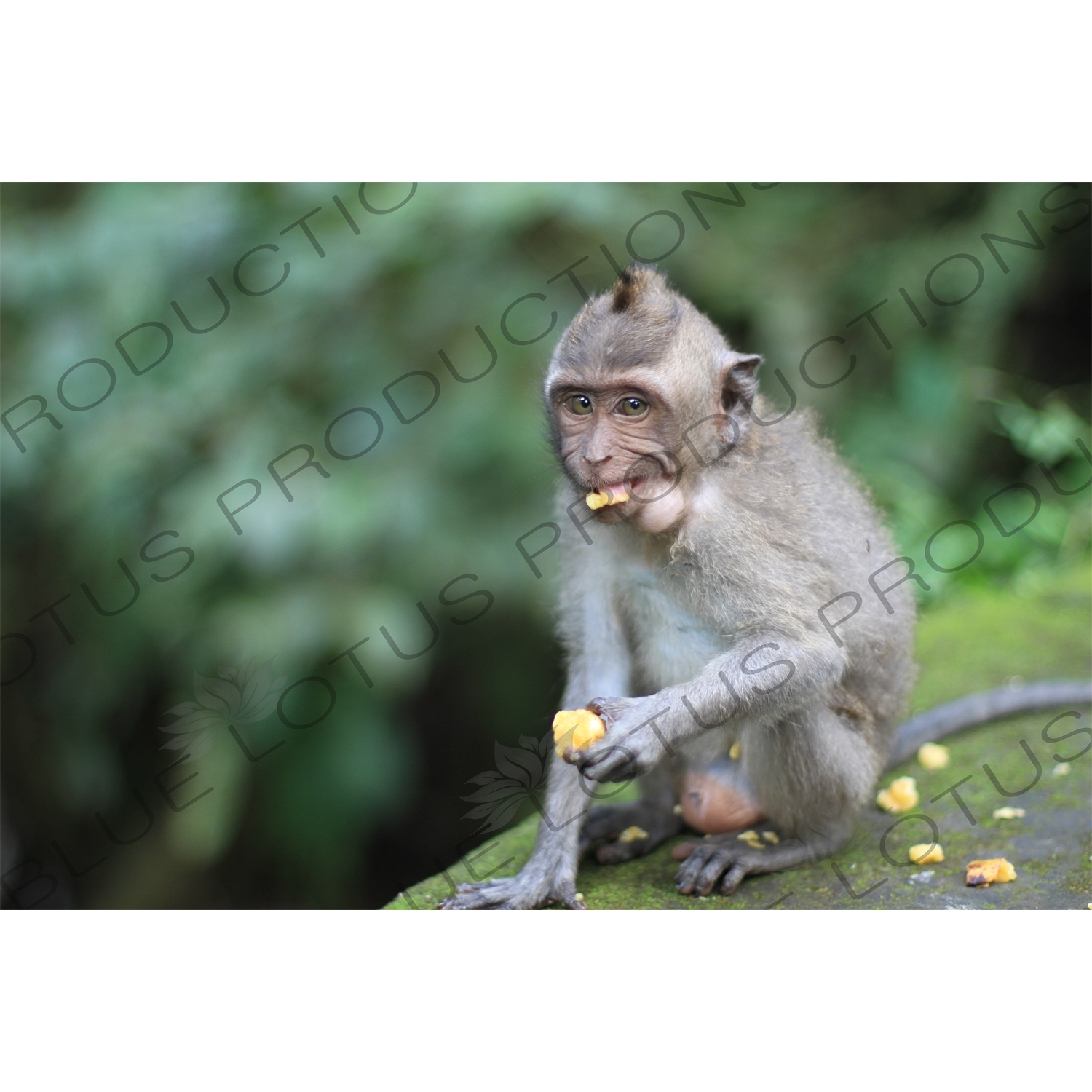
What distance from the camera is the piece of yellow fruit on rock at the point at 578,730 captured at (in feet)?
10.9

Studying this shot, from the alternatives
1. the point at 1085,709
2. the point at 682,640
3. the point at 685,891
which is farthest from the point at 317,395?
the point at 1085,709

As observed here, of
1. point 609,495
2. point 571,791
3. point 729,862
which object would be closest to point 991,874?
point 729,862

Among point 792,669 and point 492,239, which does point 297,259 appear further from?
point 792,669

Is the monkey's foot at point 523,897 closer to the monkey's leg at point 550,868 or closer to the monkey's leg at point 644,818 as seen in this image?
the monkey's leg at point 550,868

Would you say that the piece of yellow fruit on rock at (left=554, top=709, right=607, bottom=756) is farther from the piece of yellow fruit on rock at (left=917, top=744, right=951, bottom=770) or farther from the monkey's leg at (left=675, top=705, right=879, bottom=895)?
the piece of yellow fruit on rock at (left=917, top=744, right=951, bottom=770)

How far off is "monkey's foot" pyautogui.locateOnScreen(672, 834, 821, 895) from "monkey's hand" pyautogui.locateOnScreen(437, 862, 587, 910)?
403mm

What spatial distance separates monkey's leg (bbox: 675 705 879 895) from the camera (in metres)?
3.91

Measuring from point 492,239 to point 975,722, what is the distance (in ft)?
11.3

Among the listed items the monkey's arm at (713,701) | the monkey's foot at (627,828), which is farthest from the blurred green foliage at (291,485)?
the monkey's arm at (713,701)

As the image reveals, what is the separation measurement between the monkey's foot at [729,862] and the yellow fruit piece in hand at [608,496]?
4.53 ft

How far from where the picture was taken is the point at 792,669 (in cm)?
363

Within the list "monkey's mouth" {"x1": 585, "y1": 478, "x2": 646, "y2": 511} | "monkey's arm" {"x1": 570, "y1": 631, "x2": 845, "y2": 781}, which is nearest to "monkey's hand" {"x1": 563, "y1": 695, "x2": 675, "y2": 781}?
"monkey's arm" {"x1": 570, "y1": 631, "x2": 845, "y2": 781}

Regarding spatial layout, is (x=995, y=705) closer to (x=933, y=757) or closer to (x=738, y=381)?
(x=933, y=757)

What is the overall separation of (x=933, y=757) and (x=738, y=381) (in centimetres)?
223
